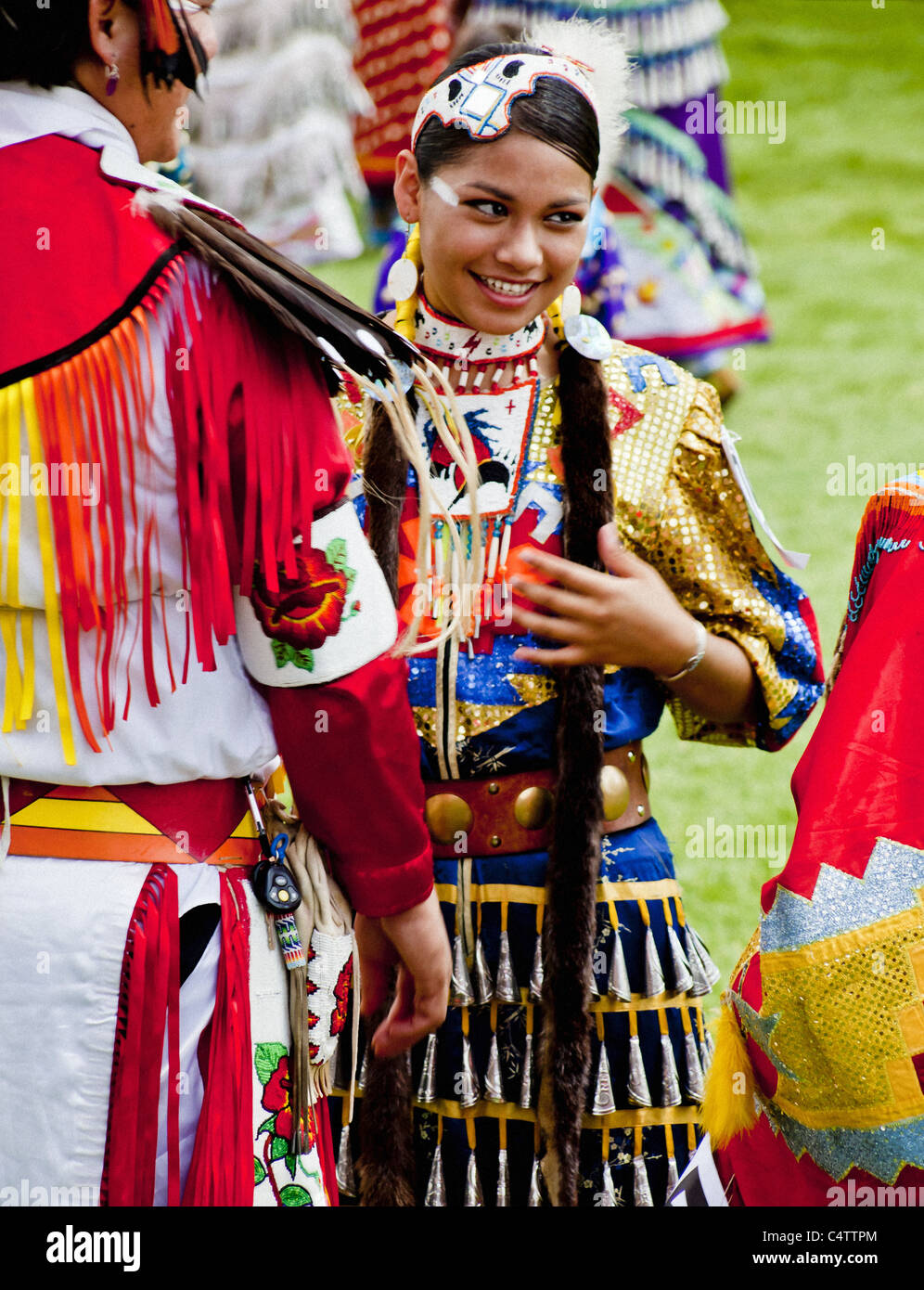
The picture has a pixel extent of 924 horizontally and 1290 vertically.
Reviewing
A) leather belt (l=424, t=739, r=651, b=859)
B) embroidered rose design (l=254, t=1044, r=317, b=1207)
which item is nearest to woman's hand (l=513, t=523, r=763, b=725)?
leather belt (l=424, t=739, r=651, b=859)

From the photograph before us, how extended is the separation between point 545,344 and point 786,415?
5.58 meters

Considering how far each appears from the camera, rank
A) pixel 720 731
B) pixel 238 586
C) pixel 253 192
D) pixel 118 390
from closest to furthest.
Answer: pixel 118 390, pixel 238 586, pixel 720 731, pixel 253 192

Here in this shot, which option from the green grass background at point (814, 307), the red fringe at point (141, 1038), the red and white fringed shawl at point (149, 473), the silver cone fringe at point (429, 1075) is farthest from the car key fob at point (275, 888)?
the green grass background at point (814, 307)

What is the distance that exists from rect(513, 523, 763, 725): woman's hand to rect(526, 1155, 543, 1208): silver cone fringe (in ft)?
2.09

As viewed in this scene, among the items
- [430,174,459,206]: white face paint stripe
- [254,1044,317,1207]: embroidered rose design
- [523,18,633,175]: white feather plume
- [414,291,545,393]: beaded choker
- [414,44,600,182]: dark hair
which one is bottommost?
[254,1044,317,1207]: embroidered rose design

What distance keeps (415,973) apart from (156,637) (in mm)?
468

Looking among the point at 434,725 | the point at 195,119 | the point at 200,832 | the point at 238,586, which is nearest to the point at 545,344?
the point at 434,725

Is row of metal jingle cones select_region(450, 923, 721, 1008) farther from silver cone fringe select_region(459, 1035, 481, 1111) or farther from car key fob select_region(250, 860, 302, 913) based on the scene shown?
car key fob select_region(250, 860, 302, 913)

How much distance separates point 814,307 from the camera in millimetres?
9047

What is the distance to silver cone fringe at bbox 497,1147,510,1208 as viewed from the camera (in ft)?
6.78

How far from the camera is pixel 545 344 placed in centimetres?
214

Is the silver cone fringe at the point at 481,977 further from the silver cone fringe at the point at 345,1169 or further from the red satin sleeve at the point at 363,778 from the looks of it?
the red satin sleeve at the point at 363,778
